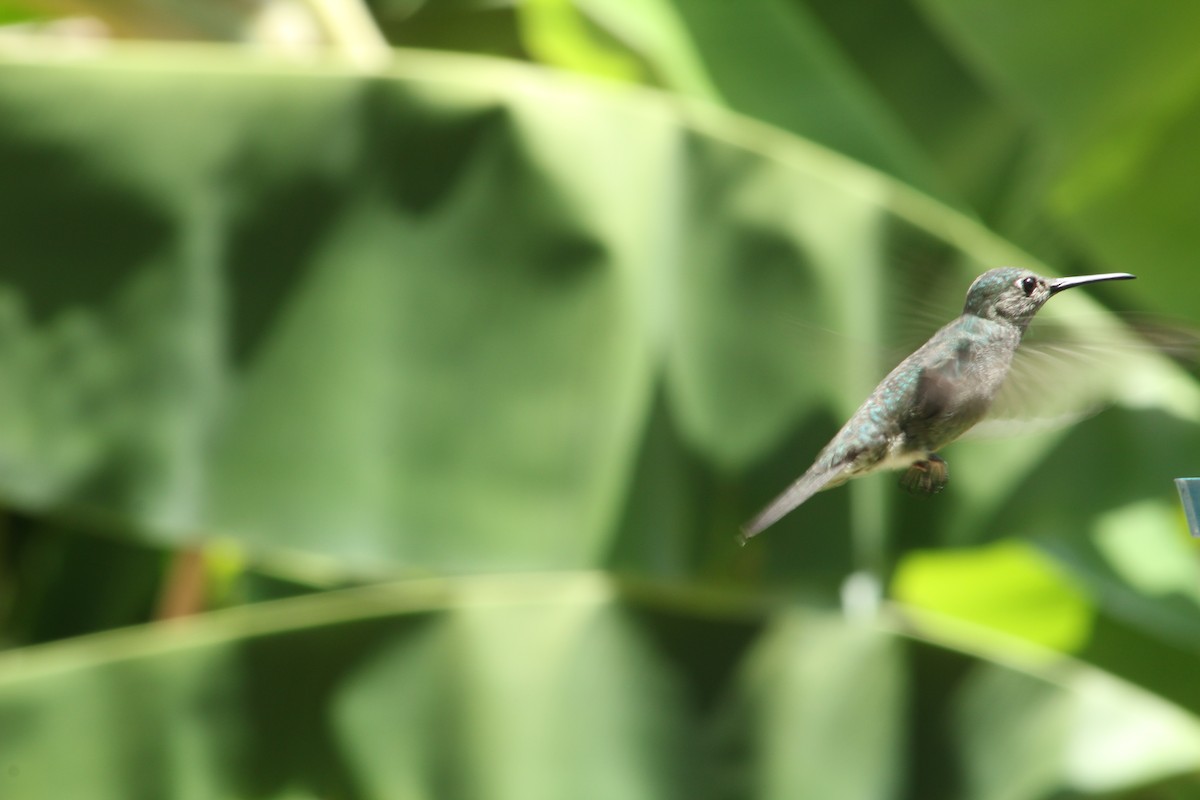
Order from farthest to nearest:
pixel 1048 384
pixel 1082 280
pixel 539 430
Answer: pixel 539 430 → pixel 1048 384 → pixel 1082 280

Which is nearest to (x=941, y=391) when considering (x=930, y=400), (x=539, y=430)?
(x=930, y=400)

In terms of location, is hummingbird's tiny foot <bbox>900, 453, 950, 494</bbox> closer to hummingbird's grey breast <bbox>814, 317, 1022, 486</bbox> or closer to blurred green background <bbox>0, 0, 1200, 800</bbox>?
hummingbird's grey breast <bbox>814, 317, 1022, 486</bbox>

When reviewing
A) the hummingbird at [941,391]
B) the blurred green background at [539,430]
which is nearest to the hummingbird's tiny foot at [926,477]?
the hummingbird at [941,391]

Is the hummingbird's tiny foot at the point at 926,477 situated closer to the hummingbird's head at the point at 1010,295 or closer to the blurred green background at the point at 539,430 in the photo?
the hummingbird's head at the point at 1010,295

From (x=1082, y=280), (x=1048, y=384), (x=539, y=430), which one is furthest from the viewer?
(x=539, y=430)

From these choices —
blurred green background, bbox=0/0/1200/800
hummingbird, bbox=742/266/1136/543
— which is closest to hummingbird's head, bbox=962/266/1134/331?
hummingbird, bbox=742/266/1136/543

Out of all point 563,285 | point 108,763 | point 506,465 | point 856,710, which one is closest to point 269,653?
point 108,763

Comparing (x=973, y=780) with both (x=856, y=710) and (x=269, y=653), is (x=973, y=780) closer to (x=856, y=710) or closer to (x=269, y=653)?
(x=856, y=710)

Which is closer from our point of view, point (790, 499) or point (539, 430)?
point (790, 499)

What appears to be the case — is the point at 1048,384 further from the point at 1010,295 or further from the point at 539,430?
the point at 539,430
